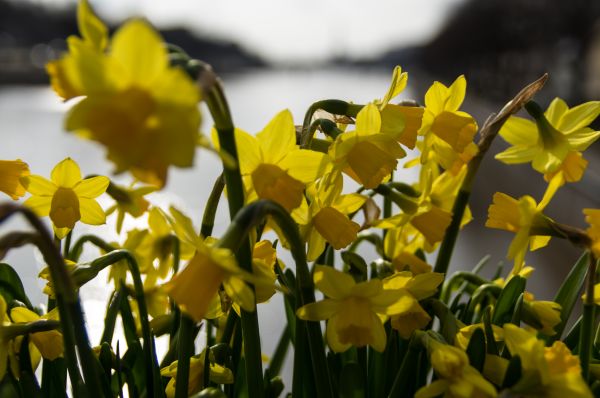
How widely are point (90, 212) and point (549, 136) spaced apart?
0.44m

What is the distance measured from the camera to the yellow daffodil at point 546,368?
43 centimetres

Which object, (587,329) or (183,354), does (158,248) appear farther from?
(587,329)

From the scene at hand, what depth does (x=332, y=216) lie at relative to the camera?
53cm

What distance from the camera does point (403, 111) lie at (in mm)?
572

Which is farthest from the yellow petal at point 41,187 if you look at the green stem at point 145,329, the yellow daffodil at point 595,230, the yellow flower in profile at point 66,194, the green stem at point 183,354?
the yellow daffodil at point 595,230

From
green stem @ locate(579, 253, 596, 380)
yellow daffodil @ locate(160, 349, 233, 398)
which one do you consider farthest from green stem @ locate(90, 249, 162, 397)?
green stem @ locate(579, 253, 596, 380)

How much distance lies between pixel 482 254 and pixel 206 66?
3.64 m

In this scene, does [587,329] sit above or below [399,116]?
below

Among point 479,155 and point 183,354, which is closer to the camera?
point 183,354

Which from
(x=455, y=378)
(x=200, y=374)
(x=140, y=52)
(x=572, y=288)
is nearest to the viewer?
(x=140, y=52)

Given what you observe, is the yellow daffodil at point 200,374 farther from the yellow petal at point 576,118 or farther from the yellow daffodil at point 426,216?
the yellow petal at point 576,118

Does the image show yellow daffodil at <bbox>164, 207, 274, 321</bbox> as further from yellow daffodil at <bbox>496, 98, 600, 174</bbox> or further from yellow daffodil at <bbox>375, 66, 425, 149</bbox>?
yellow daffodil at <bbox>496, 98, 600, 174</bbox>

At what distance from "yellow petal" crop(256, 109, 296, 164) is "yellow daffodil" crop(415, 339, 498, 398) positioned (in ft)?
0.58

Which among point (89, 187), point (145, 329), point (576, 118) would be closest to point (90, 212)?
point (89, 187)
